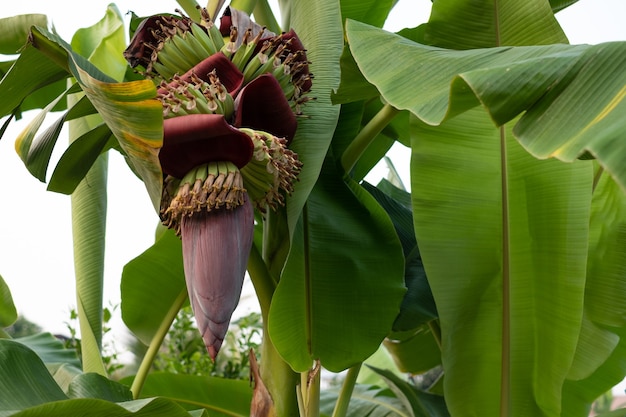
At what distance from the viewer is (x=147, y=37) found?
36.9 inches

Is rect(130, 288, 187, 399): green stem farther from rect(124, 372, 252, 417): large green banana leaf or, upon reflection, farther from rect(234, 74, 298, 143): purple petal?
rect(234, 74, 298, 143): purple petal

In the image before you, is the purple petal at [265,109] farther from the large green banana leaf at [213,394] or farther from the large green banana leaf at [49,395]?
the large green banana leaf at [213,394]

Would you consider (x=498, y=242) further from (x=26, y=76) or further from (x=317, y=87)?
(x=26, y=76)

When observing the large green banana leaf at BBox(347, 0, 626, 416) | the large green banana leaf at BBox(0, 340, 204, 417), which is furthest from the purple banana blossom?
the large green banana leaf at BBox(347, 0, 626, 416)

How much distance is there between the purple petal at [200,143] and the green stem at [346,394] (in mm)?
515

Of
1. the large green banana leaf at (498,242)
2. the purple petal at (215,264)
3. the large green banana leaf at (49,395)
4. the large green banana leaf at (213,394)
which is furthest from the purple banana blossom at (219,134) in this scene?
the large green banana leaf at (213,394)

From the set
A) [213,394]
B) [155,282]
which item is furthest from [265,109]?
[213,394]

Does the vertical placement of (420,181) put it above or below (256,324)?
above

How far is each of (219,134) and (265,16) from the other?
0.53 metres

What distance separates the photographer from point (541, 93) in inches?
26.4

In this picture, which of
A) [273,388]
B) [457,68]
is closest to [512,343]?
[273,388]

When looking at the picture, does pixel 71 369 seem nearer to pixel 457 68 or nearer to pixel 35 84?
pixel 35 84

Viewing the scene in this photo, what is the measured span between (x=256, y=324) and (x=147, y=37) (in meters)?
1.57

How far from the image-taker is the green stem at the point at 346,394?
1185 mm
